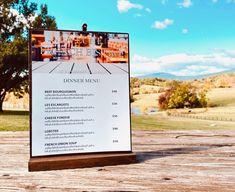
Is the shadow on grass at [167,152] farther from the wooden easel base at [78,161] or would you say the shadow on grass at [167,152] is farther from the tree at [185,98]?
the tree at [185,98]

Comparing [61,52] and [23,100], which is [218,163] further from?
[23,100]

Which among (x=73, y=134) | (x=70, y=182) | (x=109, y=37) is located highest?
(x=109, y=37)

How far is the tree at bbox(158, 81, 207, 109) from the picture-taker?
15.1m

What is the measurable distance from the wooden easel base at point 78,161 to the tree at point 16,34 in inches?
425

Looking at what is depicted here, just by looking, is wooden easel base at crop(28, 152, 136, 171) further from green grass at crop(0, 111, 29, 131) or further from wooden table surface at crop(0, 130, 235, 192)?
green grass at crop(0, 111, 29, 131)

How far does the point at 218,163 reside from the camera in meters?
1.49

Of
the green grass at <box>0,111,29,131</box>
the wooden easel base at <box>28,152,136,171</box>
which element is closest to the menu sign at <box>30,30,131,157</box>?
the wooden easel base at <box>28,152,136,171</box>

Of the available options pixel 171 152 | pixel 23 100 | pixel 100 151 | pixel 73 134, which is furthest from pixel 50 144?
pixel 23 100

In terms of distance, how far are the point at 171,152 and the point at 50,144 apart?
0.66m

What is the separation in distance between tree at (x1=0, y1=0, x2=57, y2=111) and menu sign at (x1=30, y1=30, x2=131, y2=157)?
421 inches

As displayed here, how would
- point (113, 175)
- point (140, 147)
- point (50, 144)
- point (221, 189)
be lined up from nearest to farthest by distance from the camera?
point (221, 189) < point (113, 175) < point (50, 144) < point (140, 147)

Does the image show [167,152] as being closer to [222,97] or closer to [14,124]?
[14,124]

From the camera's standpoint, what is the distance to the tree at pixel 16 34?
11805mm

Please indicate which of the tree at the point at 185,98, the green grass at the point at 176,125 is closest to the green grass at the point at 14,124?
the green grass at the point at 176,125
